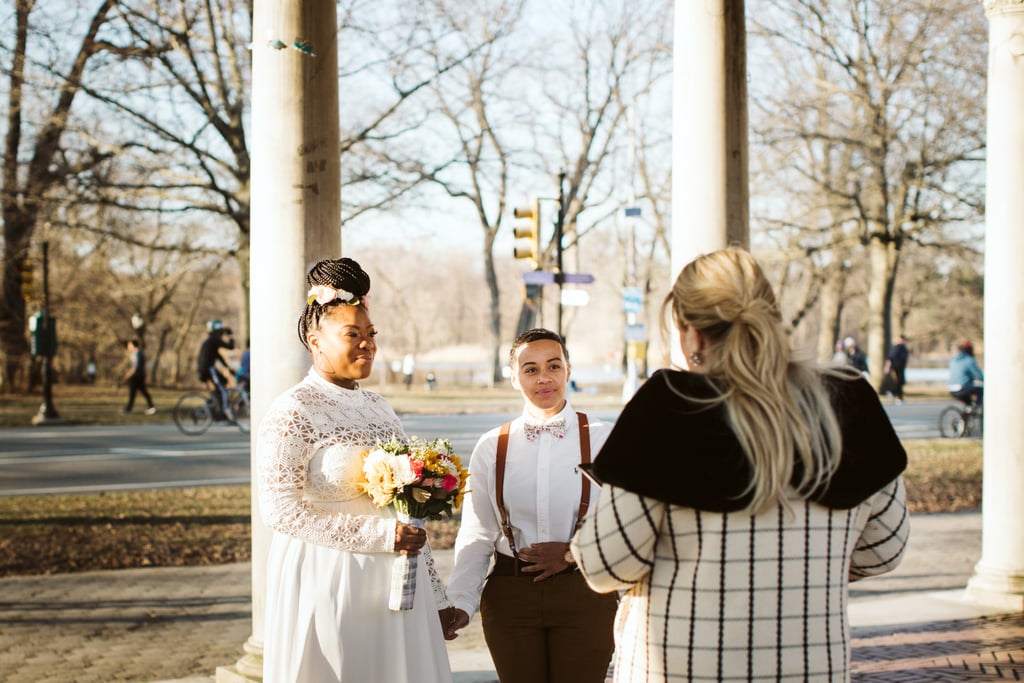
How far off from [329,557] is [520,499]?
0.79 m

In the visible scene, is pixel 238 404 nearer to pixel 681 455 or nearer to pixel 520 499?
pixel 520 499

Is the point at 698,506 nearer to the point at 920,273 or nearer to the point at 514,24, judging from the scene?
the point at 514,24

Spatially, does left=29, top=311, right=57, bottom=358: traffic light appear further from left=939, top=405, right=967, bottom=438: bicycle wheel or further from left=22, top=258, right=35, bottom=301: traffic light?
left=939, top=405, right=967, bottom=438: bicycle wheel

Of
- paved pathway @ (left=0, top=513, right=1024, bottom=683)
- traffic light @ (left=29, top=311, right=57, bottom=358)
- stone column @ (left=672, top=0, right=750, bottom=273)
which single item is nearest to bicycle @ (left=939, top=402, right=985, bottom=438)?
paved pathway @ (left=0, top=513, right=1024, bottom=683)

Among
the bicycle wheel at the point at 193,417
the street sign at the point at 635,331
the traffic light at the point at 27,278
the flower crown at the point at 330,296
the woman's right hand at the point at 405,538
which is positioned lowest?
the bicycle wheel at the point at 193,417

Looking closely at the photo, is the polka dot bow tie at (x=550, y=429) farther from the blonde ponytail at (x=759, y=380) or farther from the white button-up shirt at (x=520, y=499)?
the blonde ponytail at (x=759, y=380)

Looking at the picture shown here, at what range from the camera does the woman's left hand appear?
12.9ft

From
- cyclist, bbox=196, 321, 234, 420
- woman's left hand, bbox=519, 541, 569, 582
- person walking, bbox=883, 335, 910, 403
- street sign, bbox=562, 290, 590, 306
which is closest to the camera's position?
woman's left hand, bbox=519, 541, 569, 582

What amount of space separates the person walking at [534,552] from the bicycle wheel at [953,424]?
807 inches

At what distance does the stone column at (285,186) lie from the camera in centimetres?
547

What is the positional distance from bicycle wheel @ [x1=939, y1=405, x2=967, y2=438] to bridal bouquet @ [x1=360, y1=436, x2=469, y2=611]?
21.1 metres

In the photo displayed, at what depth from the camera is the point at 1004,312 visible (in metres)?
7.94

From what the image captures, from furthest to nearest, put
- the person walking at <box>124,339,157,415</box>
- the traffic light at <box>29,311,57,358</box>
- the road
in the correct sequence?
the person walking at <box>124,339,157,415</box>
the traffic light at <box>29,311,57,358</box>
the road

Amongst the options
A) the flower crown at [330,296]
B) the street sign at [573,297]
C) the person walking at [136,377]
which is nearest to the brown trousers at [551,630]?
the flower crown at [330,296]
